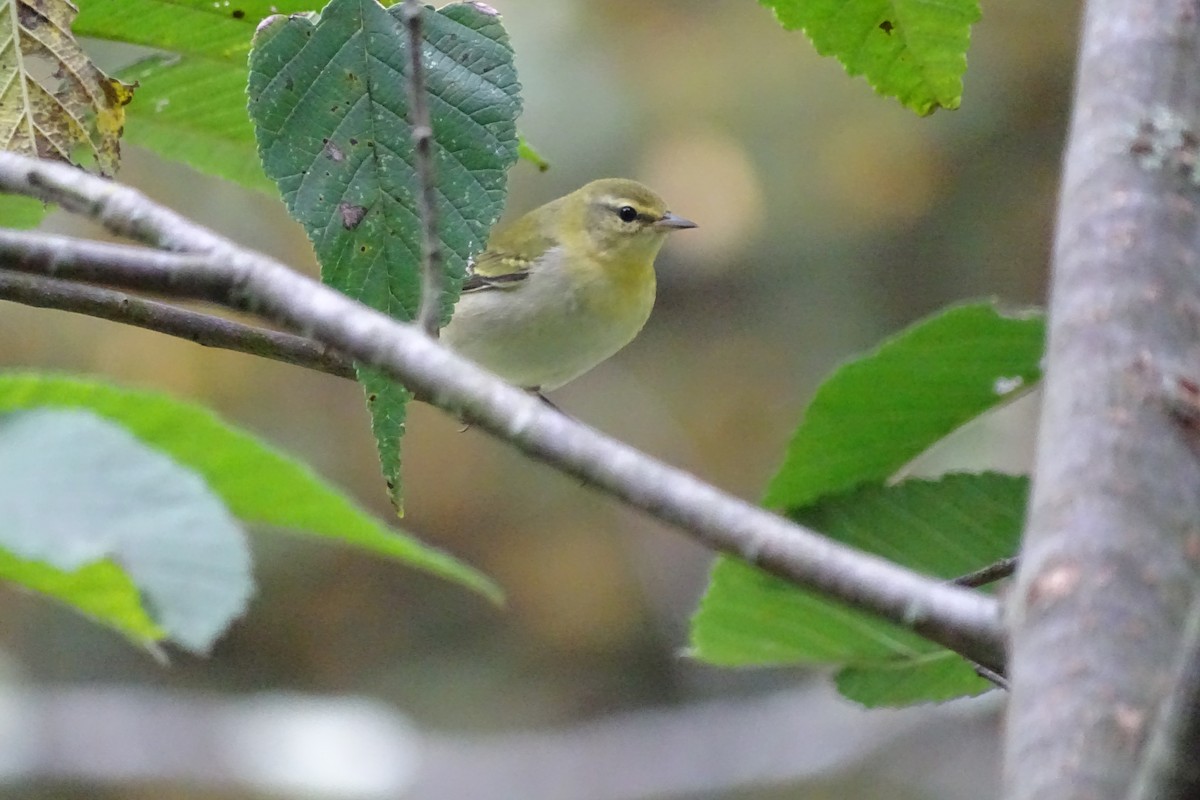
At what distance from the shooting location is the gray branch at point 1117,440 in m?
0.63

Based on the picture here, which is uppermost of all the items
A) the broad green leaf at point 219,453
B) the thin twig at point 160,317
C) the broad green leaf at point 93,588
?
the thin twig at point 160,317

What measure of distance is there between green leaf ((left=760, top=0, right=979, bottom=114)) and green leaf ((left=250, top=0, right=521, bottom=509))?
1.13ft

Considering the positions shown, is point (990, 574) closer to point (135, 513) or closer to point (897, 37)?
point (897, 37)

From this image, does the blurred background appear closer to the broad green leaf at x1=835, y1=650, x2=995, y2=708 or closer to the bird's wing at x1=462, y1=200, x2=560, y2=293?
the bird's wing at x1=462, y1=200, x2=560, y2=293

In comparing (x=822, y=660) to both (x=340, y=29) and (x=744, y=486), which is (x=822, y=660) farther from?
(x=744, y=486)

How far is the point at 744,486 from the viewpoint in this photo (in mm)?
7023

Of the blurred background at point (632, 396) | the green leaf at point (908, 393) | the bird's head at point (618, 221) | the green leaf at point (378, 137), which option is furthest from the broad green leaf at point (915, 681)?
the blurred background at point (632, 396)

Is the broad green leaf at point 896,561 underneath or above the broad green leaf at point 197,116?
underneath

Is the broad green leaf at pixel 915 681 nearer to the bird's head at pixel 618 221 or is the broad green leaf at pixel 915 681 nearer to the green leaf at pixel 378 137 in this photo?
the green leaf at pixel 378 137

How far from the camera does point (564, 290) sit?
3883 mm

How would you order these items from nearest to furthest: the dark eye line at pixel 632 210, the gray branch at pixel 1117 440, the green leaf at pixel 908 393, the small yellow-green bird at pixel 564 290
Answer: the gray branch at pixel 1117 440, the green leaf at pixel 908 393, the small yellow-green bird at pixel 564 290, the dark eye line at pixel 632 210

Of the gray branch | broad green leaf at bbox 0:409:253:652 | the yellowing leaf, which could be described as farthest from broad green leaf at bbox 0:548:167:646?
the gray branch

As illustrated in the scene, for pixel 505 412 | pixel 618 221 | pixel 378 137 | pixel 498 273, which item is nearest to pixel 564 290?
pixel 498 273

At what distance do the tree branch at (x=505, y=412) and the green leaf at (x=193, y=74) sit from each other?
2.30ft
